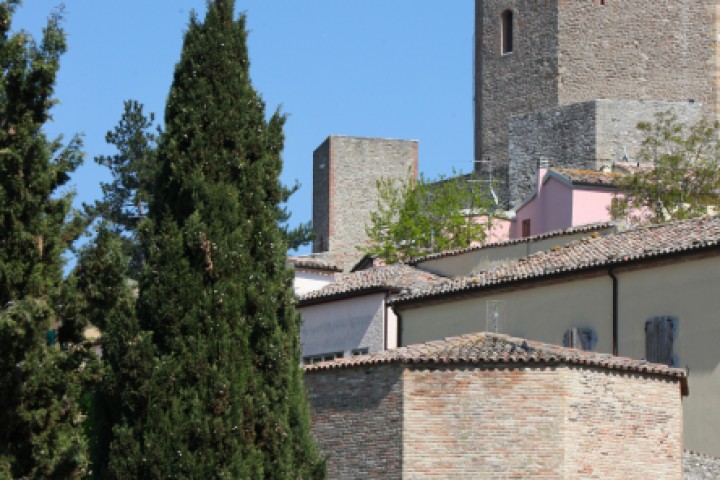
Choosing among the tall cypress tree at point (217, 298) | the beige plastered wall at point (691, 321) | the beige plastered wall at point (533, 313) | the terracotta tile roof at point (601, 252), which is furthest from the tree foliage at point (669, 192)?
the tall cypress tree at point (217, 298)

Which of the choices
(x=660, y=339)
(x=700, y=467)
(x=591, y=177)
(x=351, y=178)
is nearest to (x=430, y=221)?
(x=591, y=177)

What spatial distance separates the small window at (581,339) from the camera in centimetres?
3100

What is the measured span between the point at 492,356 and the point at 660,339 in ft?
20.0

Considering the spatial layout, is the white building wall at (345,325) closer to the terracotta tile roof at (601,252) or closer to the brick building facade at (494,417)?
the terracotta tile roof at (601,252)

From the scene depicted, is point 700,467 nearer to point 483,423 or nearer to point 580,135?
point 483,423

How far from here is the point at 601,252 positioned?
32062mm

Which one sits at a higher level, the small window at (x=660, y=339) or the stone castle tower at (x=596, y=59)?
the stone castle tower at (x=596, y=59)

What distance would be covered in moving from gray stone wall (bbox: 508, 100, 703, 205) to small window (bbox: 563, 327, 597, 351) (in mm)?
26491

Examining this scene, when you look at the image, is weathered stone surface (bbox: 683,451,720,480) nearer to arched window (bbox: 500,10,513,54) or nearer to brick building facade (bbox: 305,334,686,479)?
brick building facade (bbox: 305,334,686,479)

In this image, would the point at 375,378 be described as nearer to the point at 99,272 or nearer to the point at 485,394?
the point at 485,394

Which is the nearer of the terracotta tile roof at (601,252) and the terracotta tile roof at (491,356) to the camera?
the terracotta tile roof at (491,356)

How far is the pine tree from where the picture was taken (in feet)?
61.1

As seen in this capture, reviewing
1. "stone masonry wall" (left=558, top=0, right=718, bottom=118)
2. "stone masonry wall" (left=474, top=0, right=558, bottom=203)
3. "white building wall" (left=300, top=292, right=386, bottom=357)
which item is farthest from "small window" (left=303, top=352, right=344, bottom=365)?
"stone masonry wall" (left=558, top=0, right=718, bottom=118)

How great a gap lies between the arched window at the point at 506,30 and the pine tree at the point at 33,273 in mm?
46215
